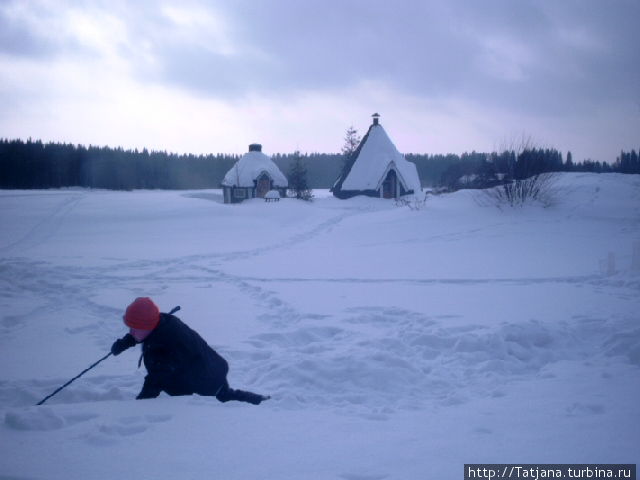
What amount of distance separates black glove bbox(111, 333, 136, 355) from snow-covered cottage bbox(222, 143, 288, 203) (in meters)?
31.2

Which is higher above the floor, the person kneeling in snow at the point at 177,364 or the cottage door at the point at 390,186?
the cottage door at the point at 390,186

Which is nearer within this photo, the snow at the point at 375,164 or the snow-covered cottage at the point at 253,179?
the snow at the point at 375,164

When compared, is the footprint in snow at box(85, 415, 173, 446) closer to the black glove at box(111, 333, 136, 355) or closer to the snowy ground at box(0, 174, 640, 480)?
the snowy ground at box(0, 174, 640, 480)

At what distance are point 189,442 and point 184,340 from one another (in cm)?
102

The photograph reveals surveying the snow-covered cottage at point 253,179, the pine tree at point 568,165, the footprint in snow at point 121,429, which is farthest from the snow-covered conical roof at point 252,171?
the footprint in snow at point 121,429

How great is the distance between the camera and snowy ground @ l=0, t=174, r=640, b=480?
324 cm

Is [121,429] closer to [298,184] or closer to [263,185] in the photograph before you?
[263,185]

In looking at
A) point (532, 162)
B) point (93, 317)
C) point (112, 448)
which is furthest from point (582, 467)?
point (532, 162)

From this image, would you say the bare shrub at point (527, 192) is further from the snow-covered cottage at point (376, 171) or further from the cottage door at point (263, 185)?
the cottage door at point (263, 185)

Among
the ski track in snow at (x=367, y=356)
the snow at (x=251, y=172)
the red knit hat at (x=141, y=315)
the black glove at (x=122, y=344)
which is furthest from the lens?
the snow at (x=251, y=172)

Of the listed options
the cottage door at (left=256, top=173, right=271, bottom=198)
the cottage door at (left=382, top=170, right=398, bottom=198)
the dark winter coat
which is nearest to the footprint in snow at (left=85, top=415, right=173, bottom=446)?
the dark winter coat

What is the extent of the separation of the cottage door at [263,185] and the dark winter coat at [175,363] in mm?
31611

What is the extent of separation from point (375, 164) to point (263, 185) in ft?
29.2

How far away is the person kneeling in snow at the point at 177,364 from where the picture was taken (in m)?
4.18
